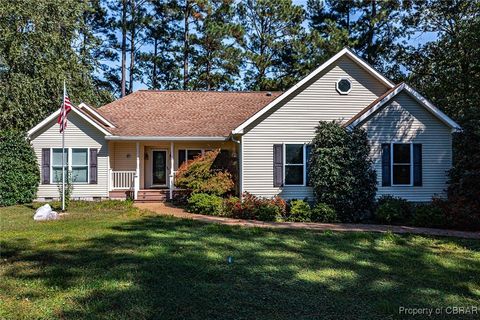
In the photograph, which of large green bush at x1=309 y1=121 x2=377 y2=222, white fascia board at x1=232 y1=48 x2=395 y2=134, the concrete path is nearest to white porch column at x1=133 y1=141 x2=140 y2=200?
the concrete path

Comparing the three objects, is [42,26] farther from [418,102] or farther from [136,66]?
[418,102]

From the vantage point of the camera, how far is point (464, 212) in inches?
413

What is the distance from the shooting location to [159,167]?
17781 mm

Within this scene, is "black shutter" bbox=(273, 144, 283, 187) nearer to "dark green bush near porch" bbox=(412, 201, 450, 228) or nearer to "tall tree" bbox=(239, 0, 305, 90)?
"dark green bush near porch" bbox=(412, 201, 450, 228)

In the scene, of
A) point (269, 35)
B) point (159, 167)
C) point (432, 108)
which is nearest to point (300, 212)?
point (432, 108)

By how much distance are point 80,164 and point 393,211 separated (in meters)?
13.0

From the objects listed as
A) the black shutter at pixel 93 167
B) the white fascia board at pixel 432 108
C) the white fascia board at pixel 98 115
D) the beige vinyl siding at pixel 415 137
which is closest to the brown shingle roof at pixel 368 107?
the beige vinyl siding at pixel 415 137

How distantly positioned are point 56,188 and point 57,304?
41.5 ft

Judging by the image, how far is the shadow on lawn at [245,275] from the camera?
4.28 meters

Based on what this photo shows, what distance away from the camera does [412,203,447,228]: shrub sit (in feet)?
35.2

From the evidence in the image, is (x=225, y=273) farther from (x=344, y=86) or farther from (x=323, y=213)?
(x=344, y=86)

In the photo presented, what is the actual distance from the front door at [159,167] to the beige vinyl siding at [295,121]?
243 inches

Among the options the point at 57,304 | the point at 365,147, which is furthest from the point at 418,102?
the point at 57,304

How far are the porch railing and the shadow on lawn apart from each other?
797 centimetres
